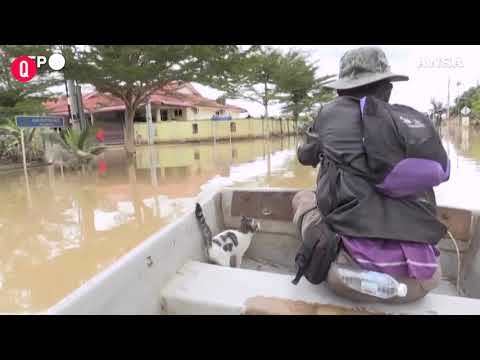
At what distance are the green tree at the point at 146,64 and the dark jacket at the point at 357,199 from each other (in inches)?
365

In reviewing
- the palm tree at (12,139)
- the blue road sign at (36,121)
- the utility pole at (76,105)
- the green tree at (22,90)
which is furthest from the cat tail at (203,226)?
the utility pole at (76,105)

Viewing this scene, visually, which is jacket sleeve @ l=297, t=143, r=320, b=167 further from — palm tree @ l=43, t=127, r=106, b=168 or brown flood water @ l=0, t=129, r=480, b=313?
palm tree @ l=43, t=127, r=106, b=168

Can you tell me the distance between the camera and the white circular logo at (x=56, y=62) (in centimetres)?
945

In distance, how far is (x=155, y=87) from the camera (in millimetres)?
11641

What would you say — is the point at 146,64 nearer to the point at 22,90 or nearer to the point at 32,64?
the point at 32,64

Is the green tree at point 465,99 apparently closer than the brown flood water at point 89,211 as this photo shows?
No

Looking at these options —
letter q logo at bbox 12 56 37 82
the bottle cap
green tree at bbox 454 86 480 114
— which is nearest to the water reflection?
the bottle cap

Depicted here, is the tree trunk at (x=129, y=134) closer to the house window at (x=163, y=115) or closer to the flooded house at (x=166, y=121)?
the flooded house at (x=166, y=121)

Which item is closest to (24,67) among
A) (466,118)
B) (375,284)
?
(375,284)

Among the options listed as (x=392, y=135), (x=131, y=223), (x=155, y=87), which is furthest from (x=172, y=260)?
(x=155, y=87)

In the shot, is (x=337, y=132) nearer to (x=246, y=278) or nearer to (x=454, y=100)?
(x=246, y=278)

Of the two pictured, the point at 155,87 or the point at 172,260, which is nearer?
the point at 172,260

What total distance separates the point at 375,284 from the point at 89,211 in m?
4.35

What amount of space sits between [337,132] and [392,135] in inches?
7.9
